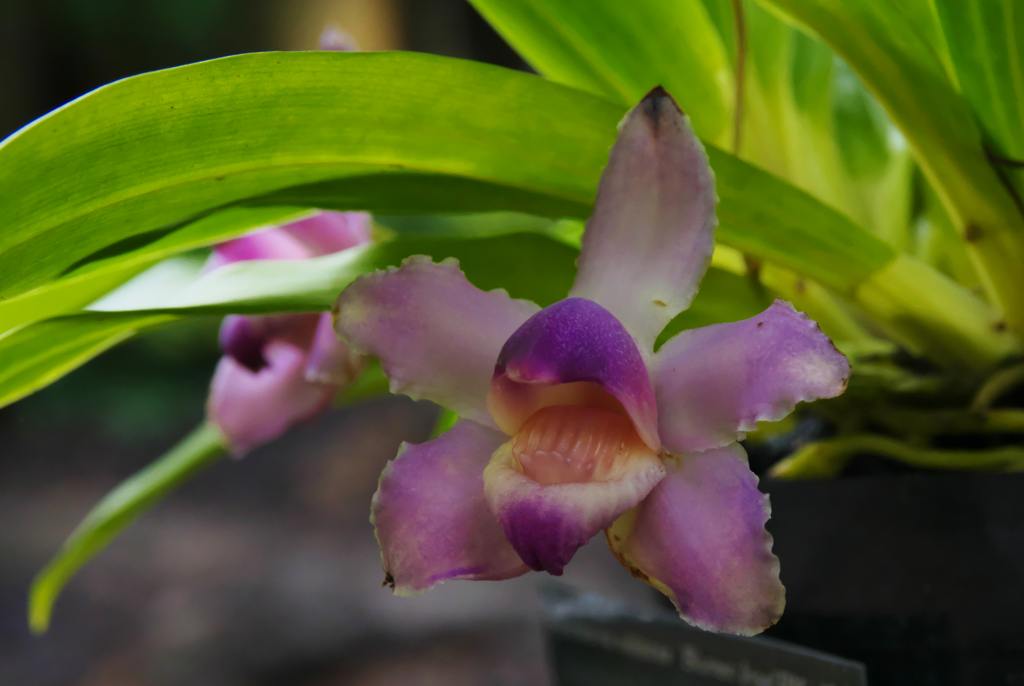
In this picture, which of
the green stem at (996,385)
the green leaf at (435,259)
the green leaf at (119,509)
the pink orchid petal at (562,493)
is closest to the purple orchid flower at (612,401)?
the pink orchid petal at (562,493)

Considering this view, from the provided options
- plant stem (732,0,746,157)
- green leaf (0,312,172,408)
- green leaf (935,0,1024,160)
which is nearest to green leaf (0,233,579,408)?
green leaf (0,312,172,408)

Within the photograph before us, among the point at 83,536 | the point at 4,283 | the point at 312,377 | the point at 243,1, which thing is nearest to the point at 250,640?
the point at 83,536

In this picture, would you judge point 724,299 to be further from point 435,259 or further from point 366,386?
point 366,386

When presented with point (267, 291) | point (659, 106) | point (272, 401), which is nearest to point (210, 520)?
point (272, 401)

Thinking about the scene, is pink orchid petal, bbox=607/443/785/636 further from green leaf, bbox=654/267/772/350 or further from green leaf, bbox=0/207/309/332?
green leaf, bbox=0/207/309/332

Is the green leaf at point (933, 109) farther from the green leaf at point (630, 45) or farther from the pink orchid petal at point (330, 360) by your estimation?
the pink orchid petal at point (330, 360)

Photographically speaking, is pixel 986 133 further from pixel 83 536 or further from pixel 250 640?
pixel 250 640
